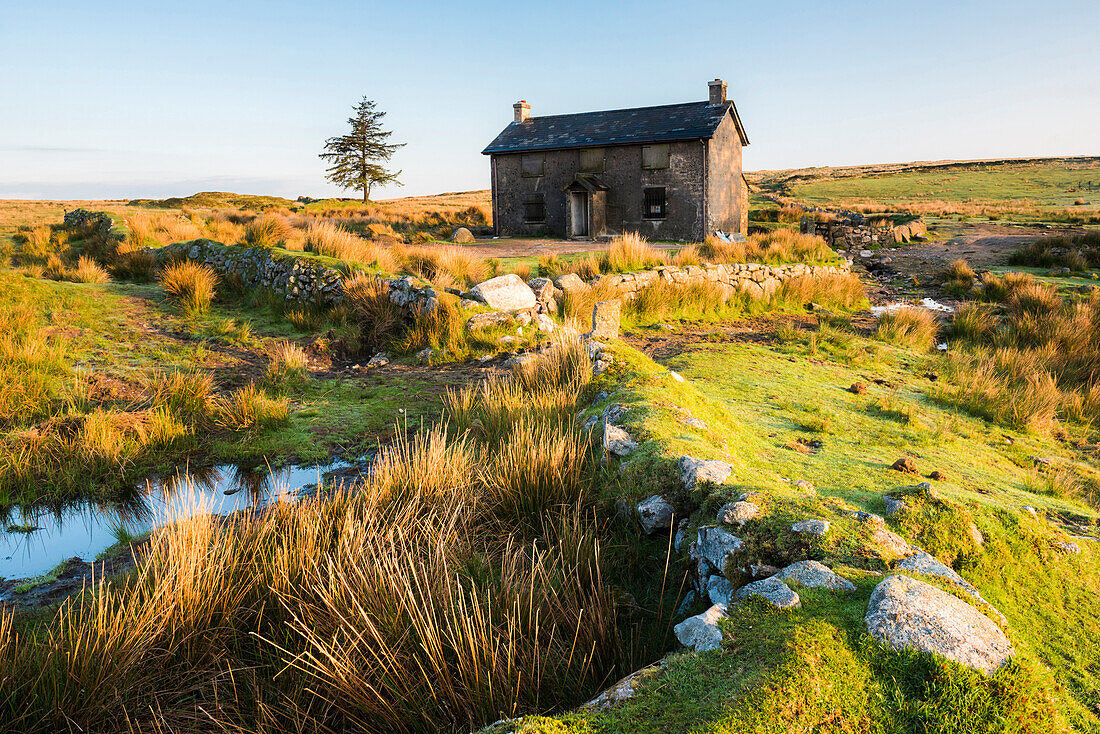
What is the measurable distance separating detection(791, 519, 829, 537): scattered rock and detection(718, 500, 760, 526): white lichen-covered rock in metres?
0.20

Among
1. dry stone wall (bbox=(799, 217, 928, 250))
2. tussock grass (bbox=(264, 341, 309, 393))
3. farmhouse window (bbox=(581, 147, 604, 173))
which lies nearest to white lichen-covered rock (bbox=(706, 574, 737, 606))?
tussock grass (bbox=(264, 341, 309, 393))

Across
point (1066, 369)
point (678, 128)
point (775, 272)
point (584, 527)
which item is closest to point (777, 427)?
point (584, 527)

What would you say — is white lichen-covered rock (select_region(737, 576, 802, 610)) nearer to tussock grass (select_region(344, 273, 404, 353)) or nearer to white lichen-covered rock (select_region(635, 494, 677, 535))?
white lichen-covered rock (select_region(635, 494, 677, 535))

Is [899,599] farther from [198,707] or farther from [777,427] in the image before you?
[777,427]

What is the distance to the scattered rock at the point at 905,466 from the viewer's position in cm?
447

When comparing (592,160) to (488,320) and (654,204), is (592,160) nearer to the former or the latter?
(654,204)

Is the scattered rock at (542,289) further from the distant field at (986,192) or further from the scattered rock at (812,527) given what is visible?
the distant field at (986,192)

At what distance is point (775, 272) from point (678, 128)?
12.3 meters

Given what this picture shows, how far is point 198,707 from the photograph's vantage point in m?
2.59

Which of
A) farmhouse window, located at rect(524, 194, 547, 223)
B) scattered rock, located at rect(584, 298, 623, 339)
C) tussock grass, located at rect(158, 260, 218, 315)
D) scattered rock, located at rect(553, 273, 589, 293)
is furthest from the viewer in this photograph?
farmhouse window, located at rect(524, 194, 547, 223)

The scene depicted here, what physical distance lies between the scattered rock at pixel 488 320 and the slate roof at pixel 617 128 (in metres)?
16.0

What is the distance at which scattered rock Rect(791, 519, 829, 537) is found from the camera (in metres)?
2.84

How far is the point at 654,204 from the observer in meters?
24.0

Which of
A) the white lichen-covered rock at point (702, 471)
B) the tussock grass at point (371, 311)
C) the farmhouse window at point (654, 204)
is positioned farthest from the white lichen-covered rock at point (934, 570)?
the farmhouse window at point (654, 204)
